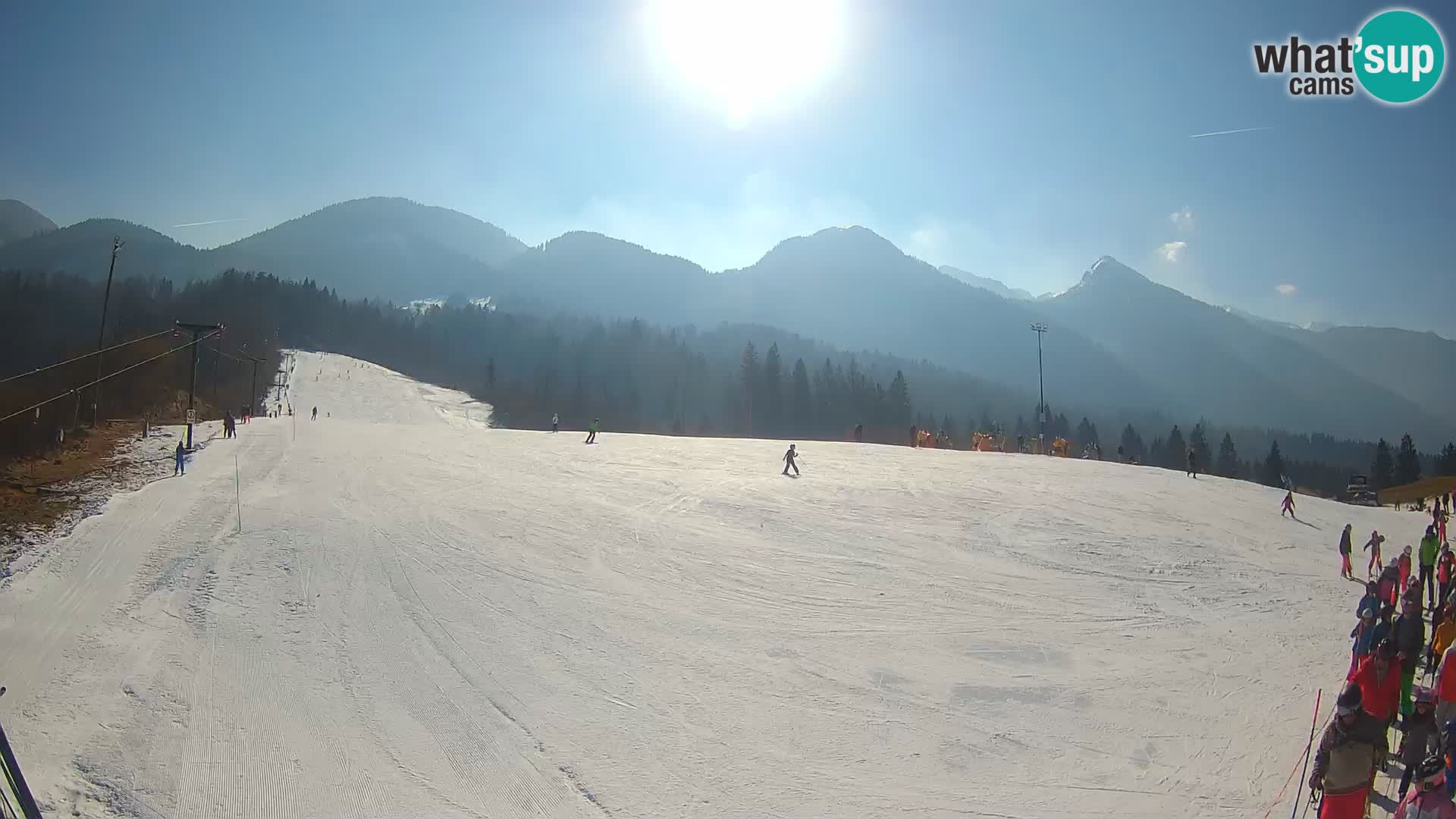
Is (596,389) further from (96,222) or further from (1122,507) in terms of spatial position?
(96,222)

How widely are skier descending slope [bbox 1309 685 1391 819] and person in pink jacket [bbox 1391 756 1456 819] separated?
1.07ft

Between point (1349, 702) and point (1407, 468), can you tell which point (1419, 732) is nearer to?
point (1349, 702)

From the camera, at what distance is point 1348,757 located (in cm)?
559

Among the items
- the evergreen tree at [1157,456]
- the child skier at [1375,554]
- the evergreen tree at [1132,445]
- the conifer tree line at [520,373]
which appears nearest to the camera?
the child skier at [1375,554]

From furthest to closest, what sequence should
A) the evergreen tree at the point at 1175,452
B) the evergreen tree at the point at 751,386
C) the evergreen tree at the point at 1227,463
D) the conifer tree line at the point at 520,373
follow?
1. the evergreen tree at the point at 751,386
2. the evergreen tree at the point at 1227,463
3. the evergreen tree at the point at 1175,452
4. the conifer tree line at the point at 520,373

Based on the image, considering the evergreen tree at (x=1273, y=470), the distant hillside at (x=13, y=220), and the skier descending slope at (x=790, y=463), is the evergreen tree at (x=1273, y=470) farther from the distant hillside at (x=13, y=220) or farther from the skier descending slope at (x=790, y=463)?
the distant hillside at (x=13, y=220)

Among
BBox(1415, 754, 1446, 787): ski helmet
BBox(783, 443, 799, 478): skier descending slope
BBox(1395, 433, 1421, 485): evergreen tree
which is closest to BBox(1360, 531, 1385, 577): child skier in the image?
BBox(1415, 754, 1446, 787): ski helmet

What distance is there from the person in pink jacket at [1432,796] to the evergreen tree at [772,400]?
8547cm

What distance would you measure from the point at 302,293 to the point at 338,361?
39.8 m

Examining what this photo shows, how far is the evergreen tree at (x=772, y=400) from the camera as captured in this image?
93875mm

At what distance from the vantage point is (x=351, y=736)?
8.02 m

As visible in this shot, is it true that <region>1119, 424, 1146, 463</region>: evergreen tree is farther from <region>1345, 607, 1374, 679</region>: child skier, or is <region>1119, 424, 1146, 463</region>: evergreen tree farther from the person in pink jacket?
the person in pink jacket

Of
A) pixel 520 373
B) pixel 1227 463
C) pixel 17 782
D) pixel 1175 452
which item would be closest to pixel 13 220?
pixel 520 373

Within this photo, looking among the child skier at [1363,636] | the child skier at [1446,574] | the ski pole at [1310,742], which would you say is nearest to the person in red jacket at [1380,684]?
the ski pole at [1310,742]
